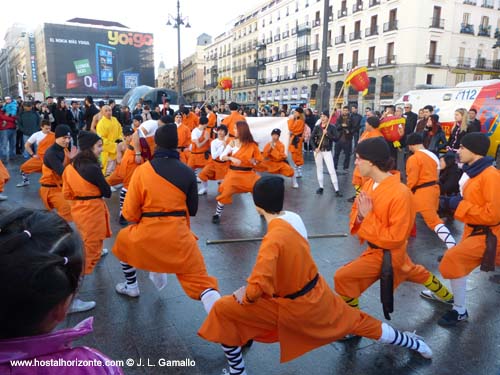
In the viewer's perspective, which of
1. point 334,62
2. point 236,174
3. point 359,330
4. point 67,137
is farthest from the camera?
point 334,62

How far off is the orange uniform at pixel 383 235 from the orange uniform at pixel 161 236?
44.0 inches

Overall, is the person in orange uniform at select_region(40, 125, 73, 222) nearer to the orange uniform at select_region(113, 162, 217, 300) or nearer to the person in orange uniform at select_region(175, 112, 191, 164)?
the orange uniform at select_region(113, 162, 217, 300)

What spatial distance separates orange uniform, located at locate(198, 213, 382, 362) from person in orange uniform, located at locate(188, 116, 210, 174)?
6.42 metres

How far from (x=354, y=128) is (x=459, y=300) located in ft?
29.2

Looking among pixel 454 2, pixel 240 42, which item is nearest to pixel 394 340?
pixel 454 2

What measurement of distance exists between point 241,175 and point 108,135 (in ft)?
13.3

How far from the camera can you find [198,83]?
9138cm

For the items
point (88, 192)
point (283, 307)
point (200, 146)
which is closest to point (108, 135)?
point (200, 146)

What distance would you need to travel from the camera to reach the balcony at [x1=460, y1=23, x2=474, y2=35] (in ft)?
121

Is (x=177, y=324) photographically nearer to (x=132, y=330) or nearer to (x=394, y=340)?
(x=132, y=330)

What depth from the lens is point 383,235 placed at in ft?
9.18

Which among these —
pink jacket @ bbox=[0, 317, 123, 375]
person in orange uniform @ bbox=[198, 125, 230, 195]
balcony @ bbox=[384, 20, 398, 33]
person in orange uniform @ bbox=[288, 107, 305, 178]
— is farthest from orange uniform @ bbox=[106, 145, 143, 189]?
balcony @ bbox=[384, 20, 398, 33]

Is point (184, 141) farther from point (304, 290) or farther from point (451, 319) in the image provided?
point (304, 290)

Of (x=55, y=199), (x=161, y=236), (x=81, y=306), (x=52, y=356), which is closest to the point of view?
(x=52, y=356)
